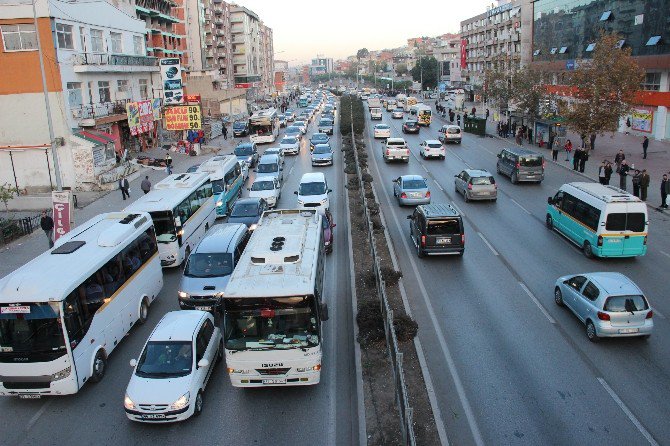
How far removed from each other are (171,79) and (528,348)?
130 feet

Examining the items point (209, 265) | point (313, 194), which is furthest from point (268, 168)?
point (209, 265)

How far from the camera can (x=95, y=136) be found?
36.2 meters

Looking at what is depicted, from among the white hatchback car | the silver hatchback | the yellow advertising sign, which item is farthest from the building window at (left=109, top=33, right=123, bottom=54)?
the silver hatchback

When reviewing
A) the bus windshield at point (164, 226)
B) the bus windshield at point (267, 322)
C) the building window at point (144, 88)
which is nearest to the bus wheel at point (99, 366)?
the bus windshield at point (267, 322)

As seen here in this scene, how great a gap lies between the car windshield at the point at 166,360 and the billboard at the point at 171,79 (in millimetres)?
37423

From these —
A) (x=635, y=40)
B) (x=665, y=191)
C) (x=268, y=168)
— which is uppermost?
(x=635, y=40)

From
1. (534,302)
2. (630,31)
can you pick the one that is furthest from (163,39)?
(534,302)

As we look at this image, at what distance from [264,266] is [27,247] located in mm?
15964

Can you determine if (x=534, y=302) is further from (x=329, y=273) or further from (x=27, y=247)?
(x=27, y=247)

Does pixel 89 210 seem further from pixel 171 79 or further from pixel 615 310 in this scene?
pixel 615 310

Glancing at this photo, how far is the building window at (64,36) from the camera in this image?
34062 millimetres

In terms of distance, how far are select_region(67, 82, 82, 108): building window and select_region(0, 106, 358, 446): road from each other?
2660 cm

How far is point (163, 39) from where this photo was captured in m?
75.2

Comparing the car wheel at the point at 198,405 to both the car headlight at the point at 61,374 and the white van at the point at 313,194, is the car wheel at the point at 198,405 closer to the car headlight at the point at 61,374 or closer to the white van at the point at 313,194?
the car headlight at the point at 61,374
